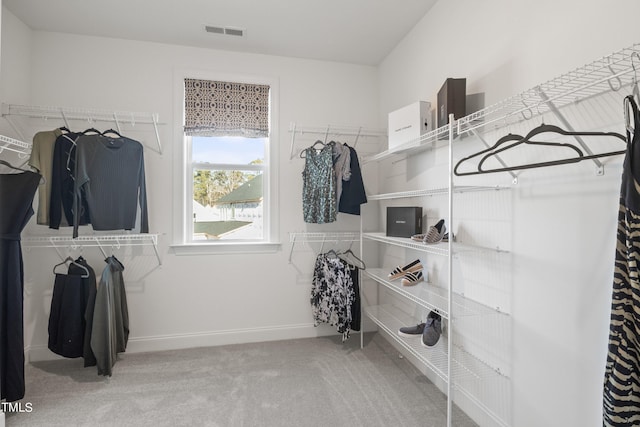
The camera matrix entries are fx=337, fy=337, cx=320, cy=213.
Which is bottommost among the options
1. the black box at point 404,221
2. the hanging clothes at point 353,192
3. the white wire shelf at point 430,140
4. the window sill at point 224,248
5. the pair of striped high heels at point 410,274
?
the pair of striped high heels at point 410,274

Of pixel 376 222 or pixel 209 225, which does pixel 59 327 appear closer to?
pixel 209 225

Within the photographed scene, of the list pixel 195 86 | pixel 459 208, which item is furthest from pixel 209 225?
pixel 459 208

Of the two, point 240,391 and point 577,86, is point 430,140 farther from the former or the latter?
point 240,391

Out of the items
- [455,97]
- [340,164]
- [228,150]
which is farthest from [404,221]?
[228,150]

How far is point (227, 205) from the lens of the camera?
125 inches

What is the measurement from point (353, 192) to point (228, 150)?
125cm

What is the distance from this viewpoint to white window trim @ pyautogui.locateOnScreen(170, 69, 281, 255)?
295cm

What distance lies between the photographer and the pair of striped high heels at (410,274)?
2346 millimetres

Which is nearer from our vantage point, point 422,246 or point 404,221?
point 422,246

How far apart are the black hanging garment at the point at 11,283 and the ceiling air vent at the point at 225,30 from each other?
1.66 meters

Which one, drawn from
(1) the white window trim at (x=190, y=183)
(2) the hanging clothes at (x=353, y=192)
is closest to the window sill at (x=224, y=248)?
(1) the white window trim at (x=190, y=183)

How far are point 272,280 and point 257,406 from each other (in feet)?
4.01

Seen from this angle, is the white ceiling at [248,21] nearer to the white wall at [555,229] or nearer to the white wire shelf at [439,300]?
the white wall at [555,229]

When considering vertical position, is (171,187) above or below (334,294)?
above
